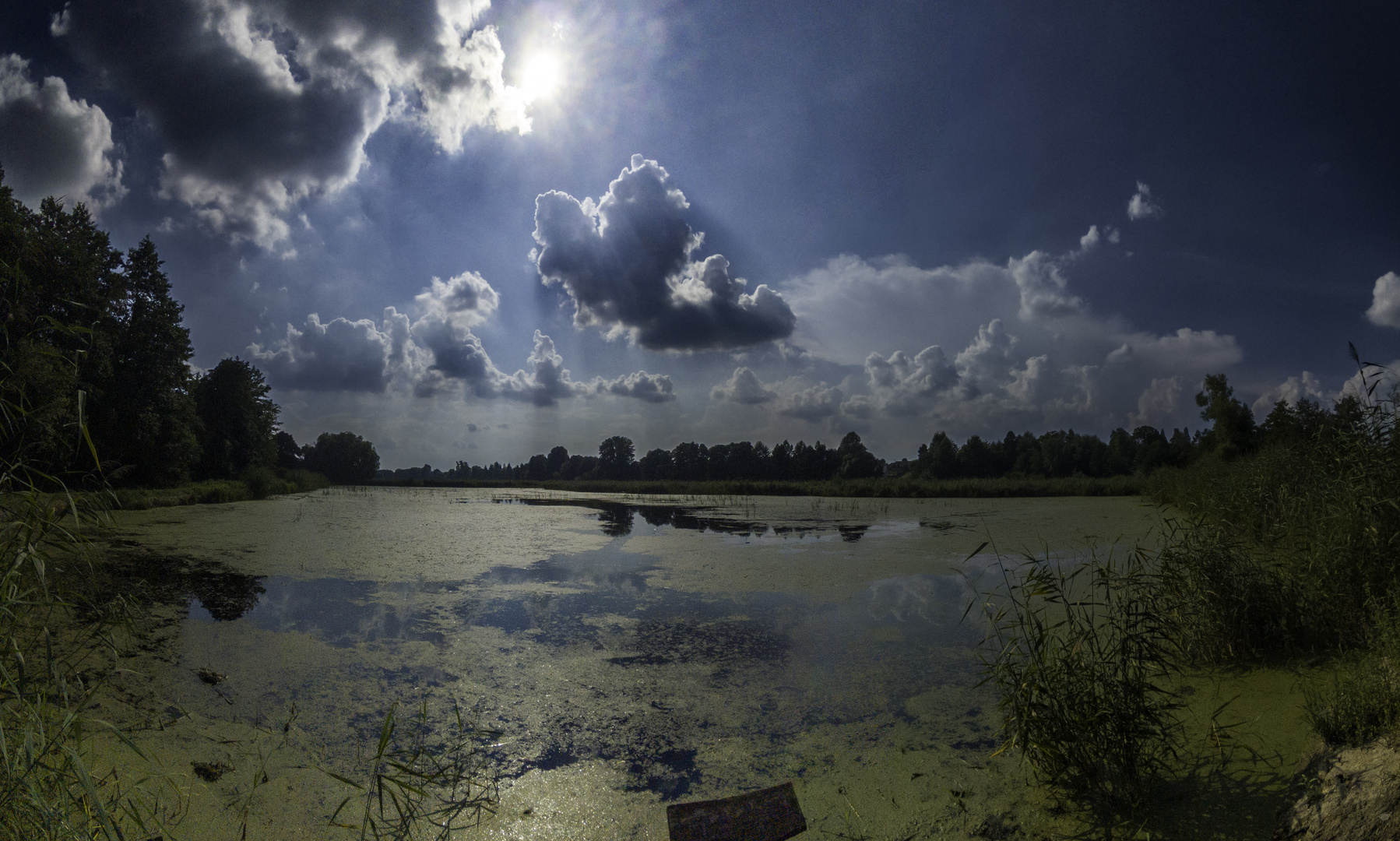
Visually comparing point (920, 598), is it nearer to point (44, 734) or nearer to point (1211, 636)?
point (1211, 636)

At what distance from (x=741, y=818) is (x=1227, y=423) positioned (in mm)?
25004

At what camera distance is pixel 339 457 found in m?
52.3

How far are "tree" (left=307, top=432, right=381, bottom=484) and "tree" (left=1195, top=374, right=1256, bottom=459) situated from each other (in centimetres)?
5868

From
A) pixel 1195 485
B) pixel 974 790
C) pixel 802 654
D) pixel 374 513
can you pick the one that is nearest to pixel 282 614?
pixel 802 654

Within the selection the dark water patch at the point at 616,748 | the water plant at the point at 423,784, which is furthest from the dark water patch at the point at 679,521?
the water plant at the point at 423,784

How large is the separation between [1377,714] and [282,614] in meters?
6.49

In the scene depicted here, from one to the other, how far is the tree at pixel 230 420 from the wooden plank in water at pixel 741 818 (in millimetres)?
25851

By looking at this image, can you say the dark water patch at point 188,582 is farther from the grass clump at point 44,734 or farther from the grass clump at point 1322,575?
the grass clump at point 1322,575

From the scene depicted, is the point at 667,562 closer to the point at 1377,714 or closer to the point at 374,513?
the point at 1377,714

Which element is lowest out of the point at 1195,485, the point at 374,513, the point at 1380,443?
the point at 374,513

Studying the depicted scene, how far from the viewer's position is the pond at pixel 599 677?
7.40 feet

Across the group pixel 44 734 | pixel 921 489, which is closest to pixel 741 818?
pixel 44 734

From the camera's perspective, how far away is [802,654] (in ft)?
13.2

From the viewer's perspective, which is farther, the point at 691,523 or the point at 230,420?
the point at 230,420
